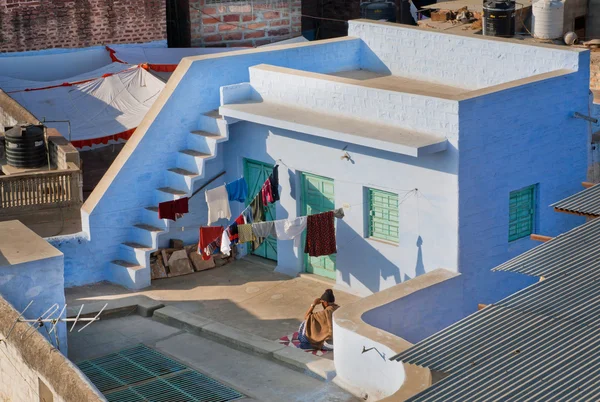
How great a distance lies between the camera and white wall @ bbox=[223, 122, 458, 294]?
19.3 m

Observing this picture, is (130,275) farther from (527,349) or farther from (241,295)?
(527,349)

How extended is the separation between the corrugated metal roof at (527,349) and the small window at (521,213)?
5474 mm

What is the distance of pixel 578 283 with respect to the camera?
48.1 feet

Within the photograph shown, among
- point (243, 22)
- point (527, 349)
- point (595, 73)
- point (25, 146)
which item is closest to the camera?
point (527, 349)

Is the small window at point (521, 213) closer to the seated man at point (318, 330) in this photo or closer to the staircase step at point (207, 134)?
the seated man at point (318, 330)

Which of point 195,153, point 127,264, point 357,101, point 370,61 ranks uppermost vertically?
point 370,61

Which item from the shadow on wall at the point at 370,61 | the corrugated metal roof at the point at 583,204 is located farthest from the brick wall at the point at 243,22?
the corrugated metal roof at the point at 583,204

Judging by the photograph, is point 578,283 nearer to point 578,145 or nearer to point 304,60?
point 578,145

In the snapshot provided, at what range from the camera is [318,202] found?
21375 mm

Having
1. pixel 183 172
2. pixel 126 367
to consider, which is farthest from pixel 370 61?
pixel 126 367

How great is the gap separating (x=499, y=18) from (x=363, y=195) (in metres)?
9.41

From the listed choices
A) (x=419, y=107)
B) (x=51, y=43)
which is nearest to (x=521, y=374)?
(x=419, y=107)

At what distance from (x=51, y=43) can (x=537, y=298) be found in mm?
18795

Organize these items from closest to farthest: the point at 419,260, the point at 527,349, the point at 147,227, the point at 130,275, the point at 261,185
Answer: the point at 527,349
the point at 419,260
the point at 130,275
the point at 147,227
the point at 261,185
